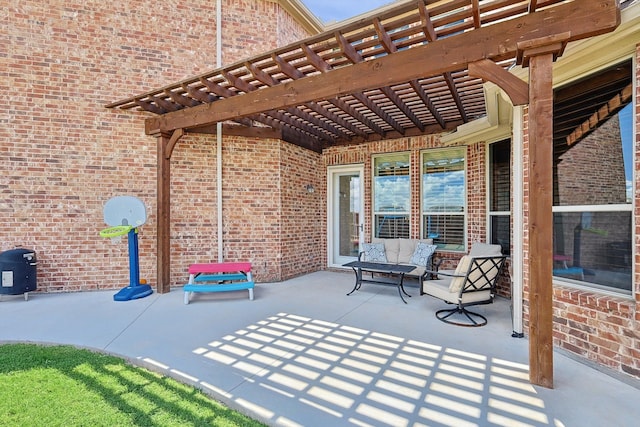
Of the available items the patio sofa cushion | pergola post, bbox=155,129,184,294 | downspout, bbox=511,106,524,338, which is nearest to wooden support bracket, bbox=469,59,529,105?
downspout, bbox=511,106,524,338

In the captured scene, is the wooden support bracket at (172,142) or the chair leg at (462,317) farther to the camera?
Result: the wooden support bracket at (172,142)

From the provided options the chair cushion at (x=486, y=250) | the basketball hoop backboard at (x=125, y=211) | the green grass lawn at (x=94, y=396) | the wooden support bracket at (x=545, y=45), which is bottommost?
the green grass lawn at (x=94, y=396)

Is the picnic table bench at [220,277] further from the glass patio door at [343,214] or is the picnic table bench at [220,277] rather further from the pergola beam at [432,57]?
the glass patio door at [343,214]

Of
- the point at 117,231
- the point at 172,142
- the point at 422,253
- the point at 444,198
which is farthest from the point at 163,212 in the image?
the point at 444,198

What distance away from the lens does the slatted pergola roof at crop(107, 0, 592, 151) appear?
3.06 m

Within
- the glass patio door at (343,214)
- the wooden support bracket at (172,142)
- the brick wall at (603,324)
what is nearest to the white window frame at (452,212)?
the glass patio door at (343,214)

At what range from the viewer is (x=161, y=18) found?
240 inches

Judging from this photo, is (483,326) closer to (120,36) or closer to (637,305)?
(637,305)

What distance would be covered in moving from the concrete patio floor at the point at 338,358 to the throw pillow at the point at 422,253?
874 mm

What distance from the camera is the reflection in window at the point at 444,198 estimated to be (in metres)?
6.42

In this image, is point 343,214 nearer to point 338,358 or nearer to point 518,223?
point 518,223

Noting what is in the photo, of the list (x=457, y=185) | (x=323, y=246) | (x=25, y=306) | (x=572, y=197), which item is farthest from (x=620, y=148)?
(x=25, y=306)

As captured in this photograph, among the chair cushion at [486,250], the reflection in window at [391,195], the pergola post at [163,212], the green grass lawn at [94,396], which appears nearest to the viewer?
the green grass lawn at [94,396]

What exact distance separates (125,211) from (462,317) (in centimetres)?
544
